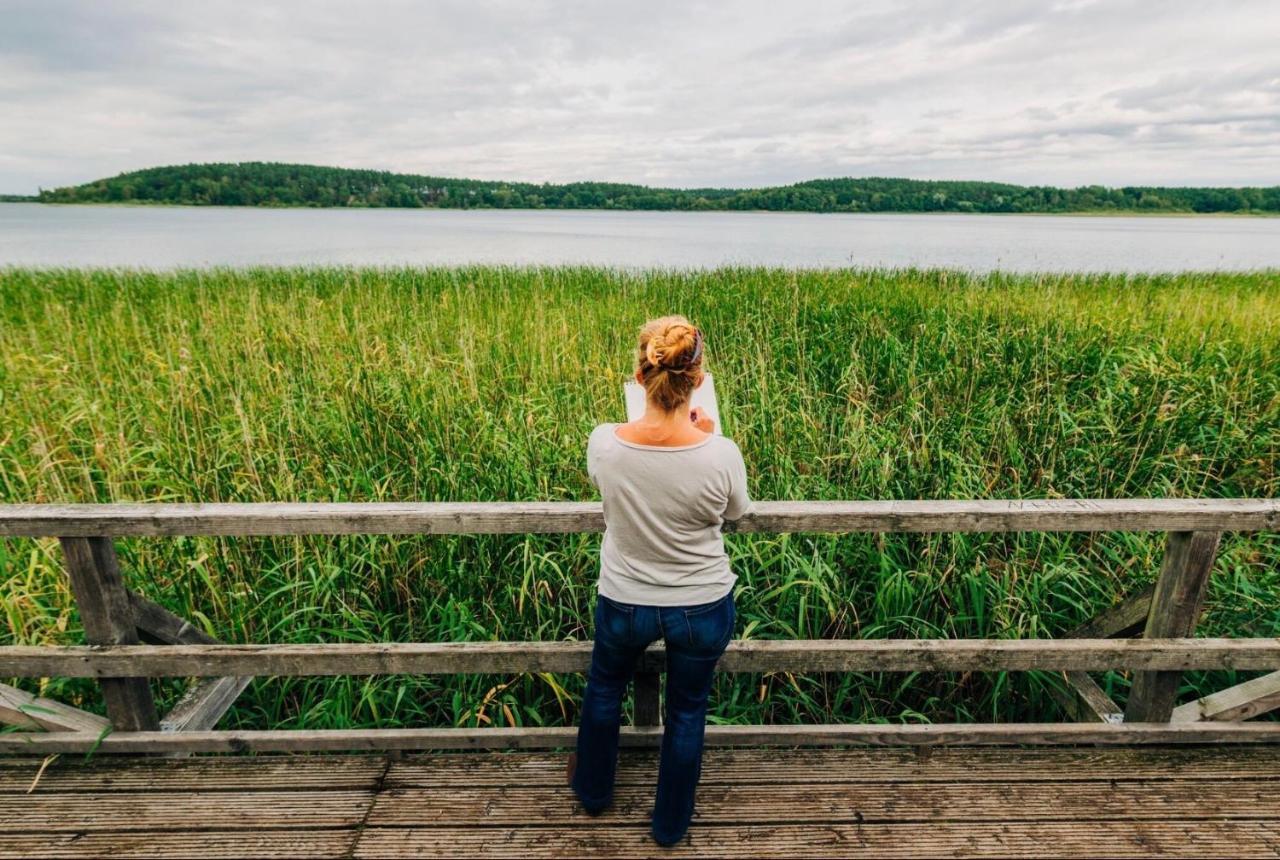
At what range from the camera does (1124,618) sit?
238 centimetres

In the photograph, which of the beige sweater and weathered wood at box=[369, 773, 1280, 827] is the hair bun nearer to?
the beige sweater

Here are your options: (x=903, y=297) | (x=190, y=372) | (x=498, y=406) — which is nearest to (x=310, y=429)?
(x=498, y=406)

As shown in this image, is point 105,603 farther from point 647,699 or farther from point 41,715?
point 647,699

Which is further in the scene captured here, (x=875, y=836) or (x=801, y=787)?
(x=801, y=787)

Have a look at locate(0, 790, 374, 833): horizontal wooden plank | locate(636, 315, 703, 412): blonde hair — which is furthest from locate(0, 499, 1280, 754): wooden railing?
locate(636, 315, 703, 412): blonde hair

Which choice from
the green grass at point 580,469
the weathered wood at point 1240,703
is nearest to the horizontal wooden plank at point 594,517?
the weathered wood at point 1240,703

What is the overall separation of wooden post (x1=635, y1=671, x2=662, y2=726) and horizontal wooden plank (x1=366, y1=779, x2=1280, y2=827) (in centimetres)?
21

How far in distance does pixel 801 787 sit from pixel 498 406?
3.50 meters

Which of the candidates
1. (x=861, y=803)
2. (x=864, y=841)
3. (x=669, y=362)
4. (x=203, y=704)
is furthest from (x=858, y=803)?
(x=203, y=704)

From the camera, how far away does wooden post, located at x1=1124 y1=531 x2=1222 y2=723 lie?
2084mm

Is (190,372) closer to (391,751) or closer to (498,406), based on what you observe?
(498,406)

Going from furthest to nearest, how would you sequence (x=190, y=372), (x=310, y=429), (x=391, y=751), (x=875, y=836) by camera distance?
(x=190, y=372), (x=310, y=429), (x=391, y=751), (x=875, y=836)

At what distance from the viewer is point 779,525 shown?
2.06 meters

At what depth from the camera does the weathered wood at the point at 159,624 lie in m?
2.18
